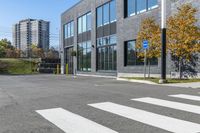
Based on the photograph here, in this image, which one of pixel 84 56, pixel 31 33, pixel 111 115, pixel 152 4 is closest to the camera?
pixel 111 115

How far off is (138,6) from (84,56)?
14.3 meters

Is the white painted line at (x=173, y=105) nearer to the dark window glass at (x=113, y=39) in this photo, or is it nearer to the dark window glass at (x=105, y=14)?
the dark window glass at (x=113, y=39)

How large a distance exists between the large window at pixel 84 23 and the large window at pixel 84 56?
1.71m

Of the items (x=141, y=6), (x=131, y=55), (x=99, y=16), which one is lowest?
(x=131, y=55)

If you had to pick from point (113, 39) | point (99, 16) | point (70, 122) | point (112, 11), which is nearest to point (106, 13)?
point (112, 11)

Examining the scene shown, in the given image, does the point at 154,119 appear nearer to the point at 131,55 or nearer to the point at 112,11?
the point at 131,55

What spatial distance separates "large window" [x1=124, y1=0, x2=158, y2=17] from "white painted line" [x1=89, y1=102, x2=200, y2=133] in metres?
20.3

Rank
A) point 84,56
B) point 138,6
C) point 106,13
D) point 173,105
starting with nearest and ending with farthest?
point 173,105 → point 138,6 → point 106,13 → point 84,56

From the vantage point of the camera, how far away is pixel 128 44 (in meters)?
33.5

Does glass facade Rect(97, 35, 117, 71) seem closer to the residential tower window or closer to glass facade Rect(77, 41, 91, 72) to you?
the residential tower window

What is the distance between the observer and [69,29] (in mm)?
52031

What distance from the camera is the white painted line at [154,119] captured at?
723cm

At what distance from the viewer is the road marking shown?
23.8 ft

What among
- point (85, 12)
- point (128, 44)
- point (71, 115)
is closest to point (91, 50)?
point (85, 12)
